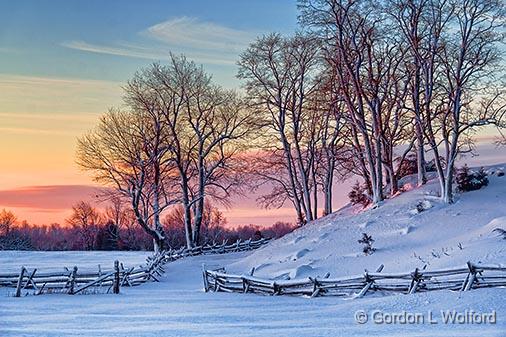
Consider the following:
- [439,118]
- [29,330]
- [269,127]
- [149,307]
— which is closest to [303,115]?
[269,127]

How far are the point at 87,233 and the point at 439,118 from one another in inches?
2999

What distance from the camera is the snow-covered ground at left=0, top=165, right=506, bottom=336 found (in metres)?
12.5

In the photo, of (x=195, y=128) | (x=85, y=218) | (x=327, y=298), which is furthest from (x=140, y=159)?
A: (x=85, y=218)

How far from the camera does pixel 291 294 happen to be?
20500 mm

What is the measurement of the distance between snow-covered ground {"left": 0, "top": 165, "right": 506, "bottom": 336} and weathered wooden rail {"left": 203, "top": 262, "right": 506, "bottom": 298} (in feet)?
2.23

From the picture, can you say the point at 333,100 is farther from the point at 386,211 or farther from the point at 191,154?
the point at 191,154

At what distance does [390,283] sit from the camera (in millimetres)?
18297

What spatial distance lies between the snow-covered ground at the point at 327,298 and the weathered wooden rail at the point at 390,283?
26.7 inches

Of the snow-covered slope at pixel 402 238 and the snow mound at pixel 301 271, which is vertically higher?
the snow-covered slope at pixel 402 238

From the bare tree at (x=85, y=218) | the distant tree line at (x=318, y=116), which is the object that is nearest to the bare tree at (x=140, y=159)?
the distant tree line at (x=318, y=116)

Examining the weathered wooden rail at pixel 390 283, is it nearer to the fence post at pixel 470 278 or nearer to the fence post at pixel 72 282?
the fence post at pixel 470 278

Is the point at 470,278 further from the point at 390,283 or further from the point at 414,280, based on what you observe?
the point at 390,283

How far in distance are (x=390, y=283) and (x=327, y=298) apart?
76.7 inches

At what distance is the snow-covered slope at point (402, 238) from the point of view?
21.5 metres
